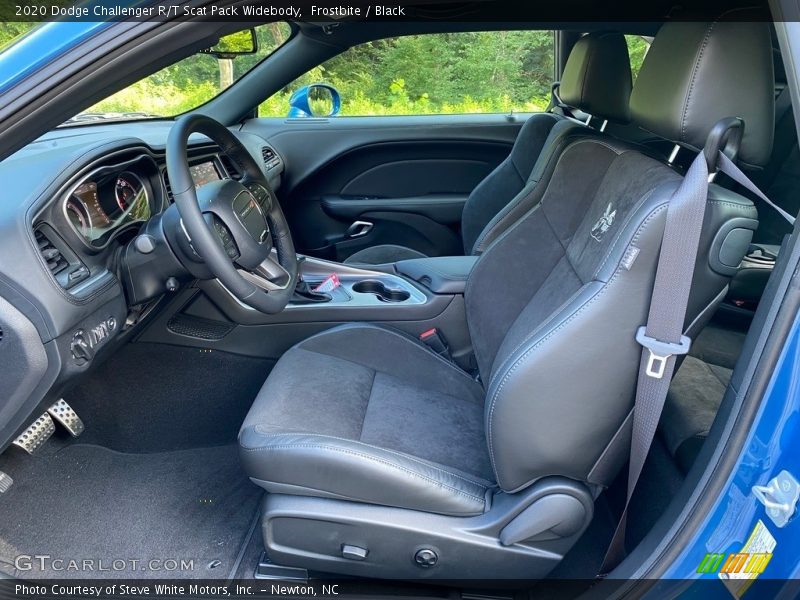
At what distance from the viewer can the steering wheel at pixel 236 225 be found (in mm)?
1380

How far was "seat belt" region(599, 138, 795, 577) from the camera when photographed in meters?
1.05

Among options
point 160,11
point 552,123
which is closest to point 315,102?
point 552,123

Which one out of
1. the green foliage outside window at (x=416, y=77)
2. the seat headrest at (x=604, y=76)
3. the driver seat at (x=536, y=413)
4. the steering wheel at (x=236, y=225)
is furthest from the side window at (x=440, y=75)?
the driver seat at (x=536, y=413)

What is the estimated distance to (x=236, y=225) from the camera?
153 centimetres

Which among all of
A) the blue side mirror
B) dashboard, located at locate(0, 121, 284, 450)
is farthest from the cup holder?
the blue side mirror

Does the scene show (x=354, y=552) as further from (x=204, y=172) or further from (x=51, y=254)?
(x=204, y=172)

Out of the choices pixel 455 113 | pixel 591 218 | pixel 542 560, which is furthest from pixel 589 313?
pixel 455 113

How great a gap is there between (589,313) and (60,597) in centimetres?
133

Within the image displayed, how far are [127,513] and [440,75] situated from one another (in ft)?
7.63

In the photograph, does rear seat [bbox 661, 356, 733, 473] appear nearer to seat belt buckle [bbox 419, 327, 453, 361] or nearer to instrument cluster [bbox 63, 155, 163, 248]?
seat belt buckle [bbox 419, 327, 453, 361]

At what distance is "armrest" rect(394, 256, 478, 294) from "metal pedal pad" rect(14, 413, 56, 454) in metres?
1.14

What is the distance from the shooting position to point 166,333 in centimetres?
197

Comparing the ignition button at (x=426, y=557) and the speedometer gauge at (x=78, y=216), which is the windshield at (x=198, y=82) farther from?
the ignition button at (x=426, y=557)

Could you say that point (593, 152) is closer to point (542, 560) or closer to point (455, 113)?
→ point (542, 560)
